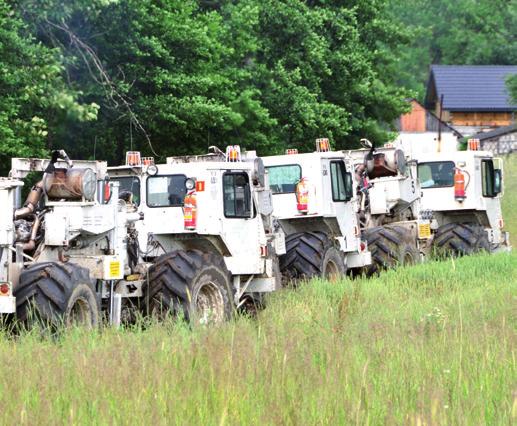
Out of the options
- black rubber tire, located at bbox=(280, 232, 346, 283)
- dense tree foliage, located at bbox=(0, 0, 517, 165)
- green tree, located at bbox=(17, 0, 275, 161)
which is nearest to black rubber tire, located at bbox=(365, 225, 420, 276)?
black rubber tire, located at bbox=(280, 232, 346, 283)

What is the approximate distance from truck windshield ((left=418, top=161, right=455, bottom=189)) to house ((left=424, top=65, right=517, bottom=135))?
213 feet

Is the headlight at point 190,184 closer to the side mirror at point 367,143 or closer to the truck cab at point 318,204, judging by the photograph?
the truck cab at point 318,204

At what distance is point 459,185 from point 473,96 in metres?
66.9

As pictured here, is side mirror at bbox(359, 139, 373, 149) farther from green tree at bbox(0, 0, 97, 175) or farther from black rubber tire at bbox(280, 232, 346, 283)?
green tree at bbox(0, 0, 97, 175)

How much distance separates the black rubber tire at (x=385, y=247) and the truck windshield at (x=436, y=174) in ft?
12.1

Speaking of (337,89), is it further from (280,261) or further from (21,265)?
(21,265)

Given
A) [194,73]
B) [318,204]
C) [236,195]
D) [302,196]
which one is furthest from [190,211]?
[194,73]

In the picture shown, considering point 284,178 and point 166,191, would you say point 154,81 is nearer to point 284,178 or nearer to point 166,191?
point 284,178

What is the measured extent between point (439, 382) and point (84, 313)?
5295mm

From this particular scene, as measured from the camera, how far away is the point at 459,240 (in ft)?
77.0

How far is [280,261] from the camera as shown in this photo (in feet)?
60.6

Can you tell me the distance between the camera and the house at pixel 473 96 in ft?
293

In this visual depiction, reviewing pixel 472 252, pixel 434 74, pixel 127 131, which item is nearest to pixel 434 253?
pixel 472 252

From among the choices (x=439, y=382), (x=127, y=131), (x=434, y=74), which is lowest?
(x=439, y=382)
